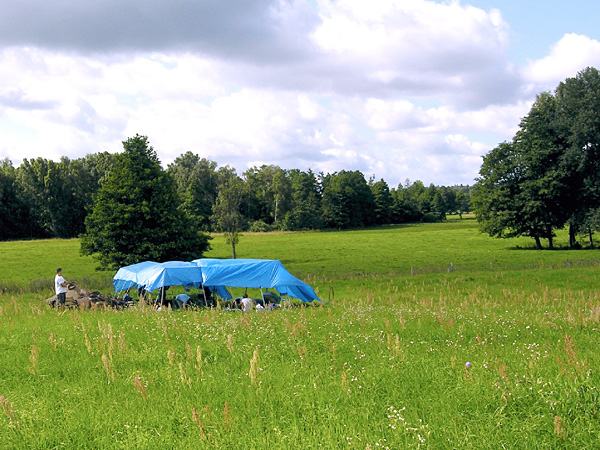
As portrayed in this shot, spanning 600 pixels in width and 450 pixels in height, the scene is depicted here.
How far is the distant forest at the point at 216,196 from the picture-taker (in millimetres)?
109938

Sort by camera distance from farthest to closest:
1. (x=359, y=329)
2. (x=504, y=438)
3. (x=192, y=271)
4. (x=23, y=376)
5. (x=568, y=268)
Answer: (x=568, y=268), (x=192, y=271), (x=359, y=329), (x=23, y=376), (x=504, y=438)

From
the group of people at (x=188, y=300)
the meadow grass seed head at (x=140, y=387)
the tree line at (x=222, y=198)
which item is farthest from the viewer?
the tree line at (x=222, y=198)

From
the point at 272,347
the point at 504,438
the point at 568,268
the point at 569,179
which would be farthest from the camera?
the point at 569,179

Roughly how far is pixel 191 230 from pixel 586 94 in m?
50.0

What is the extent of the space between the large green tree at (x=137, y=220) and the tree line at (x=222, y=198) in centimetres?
1895

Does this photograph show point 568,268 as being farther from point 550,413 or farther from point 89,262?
point 89,262

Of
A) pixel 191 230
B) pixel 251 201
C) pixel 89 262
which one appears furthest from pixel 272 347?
pixel 251 201

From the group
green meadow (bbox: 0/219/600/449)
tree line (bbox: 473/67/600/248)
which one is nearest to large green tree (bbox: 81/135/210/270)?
green meadow (bbox: 0/219/600/449)

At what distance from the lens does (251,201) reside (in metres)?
142

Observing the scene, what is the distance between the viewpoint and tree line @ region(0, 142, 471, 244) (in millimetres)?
109500

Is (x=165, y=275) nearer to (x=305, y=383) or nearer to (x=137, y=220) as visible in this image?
(x=305, y=383)

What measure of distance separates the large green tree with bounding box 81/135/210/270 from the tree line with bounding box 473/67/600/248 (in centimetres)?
4450

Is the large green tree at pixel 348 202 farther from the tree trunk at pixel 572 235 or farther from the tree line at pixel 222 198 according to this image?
the tree trunk at pixel 572 235

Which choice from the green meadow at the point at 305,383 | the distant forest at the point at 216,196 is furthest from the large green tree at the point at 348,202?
the green meadow at the point at 305,383
